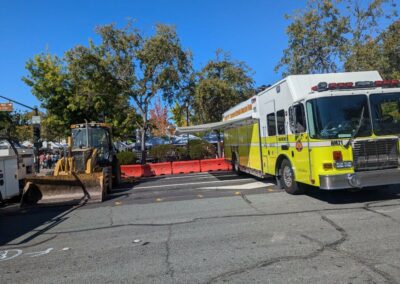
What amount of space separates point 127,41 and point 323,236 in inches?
808

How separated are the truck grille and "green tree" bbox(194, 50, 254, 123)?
62.7 ft

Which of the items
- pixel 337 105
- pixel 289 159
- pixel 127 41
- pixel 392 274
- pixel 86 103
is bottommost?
pixel 392 274

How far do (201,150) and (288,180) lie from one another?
1670cm

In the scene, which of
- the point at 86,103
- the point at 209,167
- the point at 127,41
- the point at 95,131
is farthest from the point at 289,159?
the point at 86,103

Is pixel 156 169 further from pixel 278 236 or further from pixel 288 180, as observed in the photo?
pixel 278 236

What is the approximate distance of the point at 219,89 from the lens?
28.6 metres

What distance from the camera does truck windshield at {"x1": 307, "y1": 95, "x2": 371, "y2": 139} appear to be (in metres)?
9.66

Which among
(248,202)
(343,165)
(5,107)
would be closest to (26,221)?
(248,202)

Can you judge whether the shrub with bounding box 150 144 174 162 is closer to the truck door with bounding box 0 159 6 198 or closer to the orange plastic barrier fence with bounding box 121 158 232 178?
the orange plastic barrier fence with bounding box 121 158 232 178

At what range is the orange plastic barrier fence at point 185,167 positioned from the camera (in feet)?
76.4

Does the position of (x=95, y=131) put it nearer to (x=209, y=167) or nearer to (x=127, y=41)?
(x=209, y=167)

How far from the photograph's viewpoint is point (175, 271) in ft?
18.5

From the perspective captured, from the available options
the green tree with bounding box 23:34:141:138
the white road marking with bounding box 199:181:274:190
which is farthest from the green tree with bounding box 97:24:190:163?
the white road marking with bounding box 199:181:274:190

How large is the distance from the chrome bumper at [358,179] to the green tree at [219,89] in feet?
63.5
